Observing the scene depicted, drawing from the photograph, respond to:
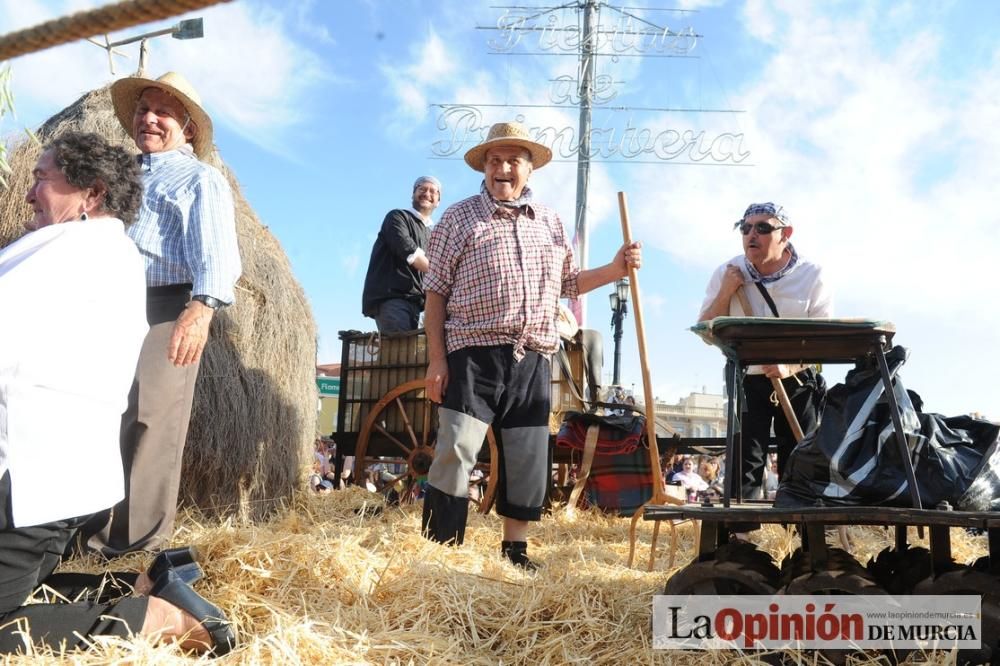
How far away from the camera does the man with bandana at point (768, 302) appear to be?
13.3 ft

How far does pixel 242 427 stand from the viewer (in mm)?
4801

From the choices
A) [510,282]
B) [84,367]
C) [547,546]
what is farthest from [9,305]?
[547,546]

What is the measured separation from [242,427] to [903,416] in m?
3.49

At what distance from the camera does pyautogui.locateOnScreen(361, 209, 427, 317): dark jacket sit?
591cm

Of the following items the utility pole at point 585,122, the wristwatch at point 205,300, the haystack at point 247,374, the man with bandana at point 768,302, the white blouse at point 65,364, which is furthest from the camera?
the utility pole at point 585,122

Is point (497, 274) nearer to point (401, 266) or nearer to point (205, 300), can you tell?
point (205, 300)

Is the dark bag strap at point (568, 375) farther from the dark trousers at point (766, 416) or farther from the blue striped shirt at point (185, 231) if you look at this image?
the blue striped shirt at point (185, 231)

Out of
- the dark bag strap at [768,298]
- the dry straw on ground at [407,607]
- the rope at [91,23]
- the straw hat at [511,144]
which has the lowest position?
the dry straw on ground at [407,607]

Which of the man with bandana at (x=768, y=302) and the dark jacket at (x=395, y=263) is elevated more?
the dark jacket at (x=395, y=263)

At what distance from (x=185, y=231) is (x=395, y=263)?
267 centimetres

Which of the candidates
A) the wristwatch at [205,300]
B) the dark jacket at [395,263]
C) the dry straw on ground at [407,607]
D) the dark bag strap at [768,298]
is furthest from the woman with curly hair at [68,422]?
the dark jacket at [395,263]

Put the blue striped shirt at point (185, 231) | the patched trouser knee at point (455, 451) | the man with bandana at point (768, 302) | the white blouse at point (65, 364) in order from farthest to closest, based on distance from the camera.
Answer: the man with bandana at point (768, 302) < the patched trouser knee at point (455, 451) < the blue striped shirt at point (185, 231) < the white blouse at point (65, 364)

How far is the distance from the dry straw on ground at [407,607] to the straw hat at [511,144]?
1832 millimetres

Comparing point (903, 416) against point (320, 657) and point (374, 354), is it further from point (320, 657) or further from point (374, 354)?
point (374, 354)
